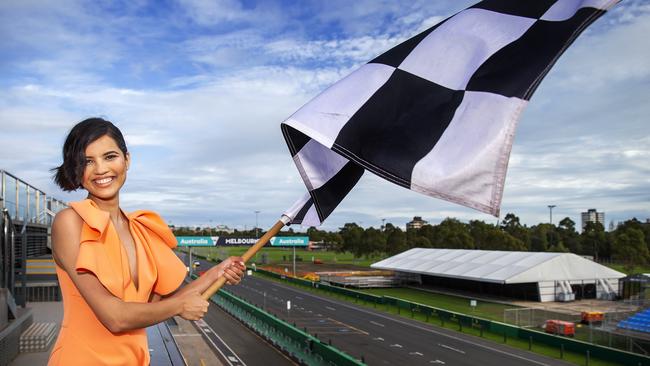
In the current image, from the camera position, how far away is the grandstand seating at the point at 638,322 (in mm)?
27889

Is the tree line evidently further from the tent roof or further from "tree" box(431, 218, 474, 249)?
the tent roof

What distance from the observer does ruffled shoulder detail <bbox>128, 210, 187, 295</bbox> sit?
2629mm

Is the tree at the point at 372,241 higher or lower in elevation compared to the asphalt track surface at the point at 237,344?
higher

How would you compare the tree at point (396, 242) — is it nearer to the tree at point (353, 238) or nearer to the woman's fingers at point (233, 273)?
the tree at point (353, 238)

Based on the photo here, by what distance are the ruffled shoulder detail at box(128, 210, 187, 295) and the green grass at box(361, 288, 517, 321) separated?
3722cm

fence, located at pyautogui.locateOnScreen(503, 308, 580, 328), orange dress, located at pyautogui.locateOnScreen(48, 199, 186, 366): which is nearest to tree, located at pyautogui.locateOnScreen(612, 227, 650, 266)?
fence, located at pyautogui.locateOnScreen(503, 308, 580, 328)

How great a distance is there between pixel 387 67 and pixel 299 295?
48.9 meters

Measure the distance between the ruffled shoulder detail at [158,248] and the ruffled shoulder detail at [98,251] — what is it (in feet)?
0.84

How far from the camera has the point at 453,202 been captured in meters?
2.84

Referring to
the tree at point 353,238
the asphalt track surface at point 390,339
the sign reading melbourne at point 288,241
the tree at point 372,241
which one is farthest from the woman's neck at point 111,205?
the tree at point 353,238

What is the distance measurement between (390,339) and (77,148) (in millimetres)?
28846

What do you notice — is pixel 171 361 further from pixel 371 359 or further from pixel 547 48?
pixel 371 359

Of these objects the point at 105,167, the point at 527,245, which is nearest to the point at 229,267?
the point at 105,167

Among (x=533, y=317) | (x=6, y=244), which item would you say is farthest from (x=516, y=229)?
(x=6, y=244)
